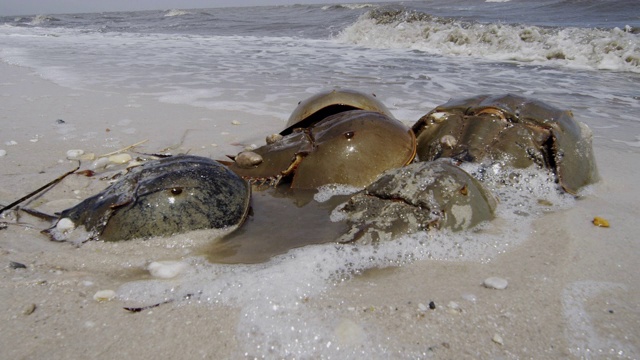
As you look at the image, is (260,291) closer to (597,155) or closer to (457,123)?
(457,123)

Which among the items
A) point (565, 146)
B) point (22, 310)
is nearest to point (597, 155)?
point (565, 146)

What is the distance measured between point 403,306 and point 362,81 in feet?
15.4

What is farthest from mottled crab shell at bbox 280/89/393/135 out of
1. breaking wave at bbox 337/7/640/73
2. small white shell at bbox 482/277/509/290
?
breaking wave at bbox 337/7/640/73

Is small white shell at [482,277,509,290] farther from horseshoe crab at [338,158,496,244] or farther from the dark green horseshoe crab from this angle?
the dark green horseshoe crab

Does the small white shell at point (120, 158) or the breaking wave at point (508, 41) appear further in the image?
the breaking wave at point (508, 41)

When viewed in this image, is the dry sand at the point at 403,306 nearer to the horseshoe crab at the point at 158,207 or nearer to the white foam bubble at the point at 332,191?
the horseshoe crab at the point at 158,207

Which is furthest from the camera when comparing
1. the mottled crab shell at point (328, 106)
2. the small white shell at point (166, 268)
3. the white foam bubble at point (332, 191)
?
the mottled crab shell at point (328, 106)

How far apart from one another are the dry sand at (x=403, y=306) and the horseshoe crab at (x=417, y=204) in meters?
0.17

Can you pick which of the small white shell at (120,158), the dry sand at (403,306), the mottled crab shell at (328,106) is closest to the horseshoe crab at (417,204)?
the dry sand at (403,306)

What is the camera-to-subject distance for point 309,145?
2496mm

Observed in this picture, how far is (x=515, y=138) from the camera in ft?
8.23

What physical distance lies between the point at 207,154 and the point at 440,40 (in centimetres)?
802

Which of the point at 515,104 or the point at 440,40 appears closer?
the point at 515,104

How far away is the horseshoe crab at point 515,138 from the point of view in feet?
8.04
